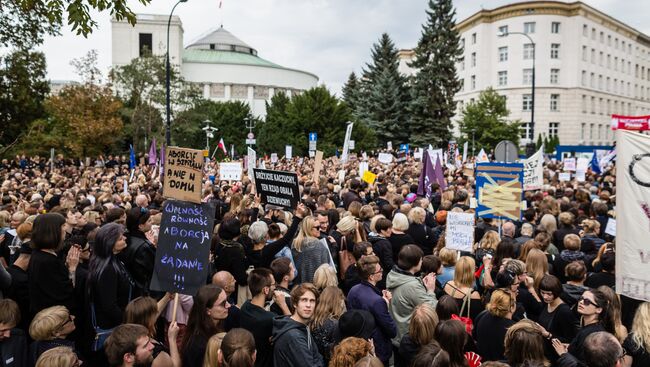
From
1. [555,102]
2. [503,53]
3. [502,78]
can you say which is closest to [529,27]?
[503,53]

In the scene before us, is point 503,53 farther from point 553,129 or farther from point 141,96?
point 141,96

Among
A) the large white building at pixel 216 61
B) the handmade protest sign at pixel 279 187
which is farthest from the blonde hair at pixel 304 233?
the large white building at pixel 216 61

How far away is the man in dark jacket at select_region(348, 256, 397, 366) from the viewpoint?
4961mm

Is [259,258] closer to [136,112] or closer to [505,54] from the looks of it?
[136,112]

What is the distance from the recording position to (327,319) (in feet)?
15.2

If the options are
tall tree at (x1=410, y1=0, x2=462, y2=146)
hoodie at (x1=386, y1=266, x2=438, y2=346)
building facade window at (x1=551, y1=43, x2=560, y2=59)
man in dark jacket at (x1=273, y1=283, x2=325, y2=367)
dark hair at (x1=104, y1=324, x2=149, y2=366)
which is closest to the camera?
dark hair at (x1=104, y1=324, x2=149, y2=366)

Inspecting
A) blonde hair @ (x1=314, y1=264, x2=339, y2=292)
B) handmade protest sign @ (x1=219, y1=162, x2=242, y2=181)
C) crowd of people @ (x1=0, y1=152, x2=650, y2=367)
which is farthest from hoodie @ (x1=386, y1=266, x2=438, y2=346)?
handmade protest sign @ (x1=219, y1=162, x2=242, y2=181)

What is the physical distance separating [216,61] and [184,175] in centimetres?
9711

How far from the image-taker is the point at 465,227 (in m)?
7.18

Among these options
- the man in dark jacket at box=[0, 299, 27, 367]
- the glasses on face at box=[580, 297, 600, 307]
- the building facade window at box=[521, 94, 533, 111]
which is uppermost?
the building facade window at box=[521, 94, 533, 111]

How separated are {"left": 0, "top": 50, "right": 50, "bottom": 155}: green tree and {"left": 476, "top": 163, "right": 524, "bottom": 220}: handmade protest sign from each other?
11.1m

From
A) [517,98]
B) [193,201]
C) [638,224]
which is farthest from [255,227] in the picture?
[517,98]

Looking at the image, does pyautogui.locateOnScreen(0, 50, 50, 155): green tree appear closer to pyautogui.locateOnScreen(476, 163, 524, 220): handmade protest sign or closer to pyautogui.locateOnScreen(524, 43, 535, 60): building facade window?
pyautogui.locateOnScreen(476, 163, 524, 220): handmade protest sign

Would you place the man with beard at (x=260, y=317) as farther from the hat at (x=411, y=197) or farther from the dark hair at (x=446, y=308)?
the hat at (x=411, y=197)
